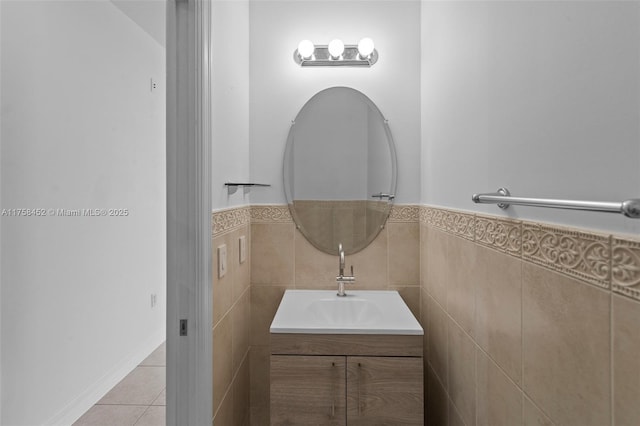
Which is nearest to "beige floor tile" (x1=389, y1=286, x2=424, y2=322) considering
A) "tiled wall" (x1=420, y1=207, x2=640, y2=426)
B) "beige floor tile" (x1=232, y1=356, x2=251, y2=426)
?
"tiled wall" (x1=420, y1=207, x2=640, y2=426)

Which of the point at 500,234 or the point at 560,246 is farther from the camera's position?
the point at 500,234

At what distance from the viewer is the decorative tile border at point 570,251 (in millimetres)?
657

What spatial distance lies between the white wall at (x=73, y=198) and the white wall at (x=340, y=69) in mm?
971

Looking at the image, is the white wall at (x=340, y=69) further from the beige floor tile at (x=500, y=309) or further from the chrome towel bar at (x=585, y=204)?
the chrome towel bar at (x=585, y=204)

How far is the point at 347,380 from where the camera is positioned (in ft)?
4.79

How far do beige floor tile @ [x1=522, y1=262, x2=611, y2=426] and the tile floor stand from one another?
1.99 metres

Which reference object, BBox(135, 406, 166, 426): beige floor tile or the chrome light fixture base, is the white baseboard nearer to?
BBox(135, 406, 166, 426): beige floor tile

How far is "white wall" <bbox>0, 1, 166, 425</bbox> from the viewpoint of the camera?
1.71 metres

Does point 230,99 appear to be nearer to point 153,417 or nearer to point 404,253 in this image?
point 404,253

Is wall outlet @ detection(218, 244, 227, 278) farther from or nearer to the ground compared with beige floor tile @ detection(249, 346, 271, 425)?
farther from the ground

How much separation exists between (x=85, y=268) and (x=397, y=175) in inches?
72.0

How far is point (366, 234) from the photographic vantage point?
78.9 inches

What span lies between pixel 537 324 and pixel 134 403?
91.1 inches

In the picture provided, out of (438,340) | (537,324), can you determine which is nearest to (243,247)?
(438,340)
